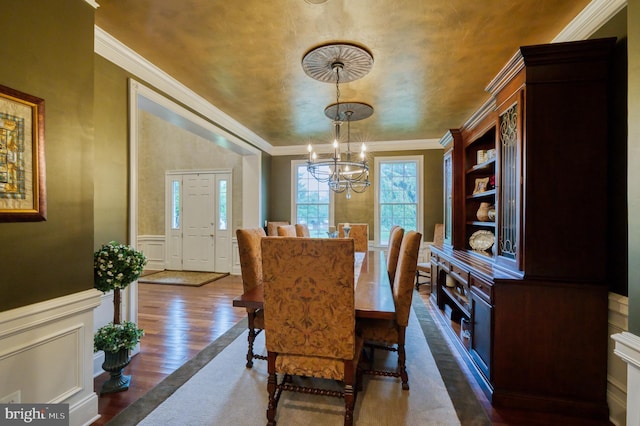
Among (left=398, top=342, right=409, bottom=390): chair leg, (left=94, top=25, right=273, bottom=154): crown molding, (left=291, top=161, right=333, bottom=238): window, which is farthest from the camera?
(left=291, top=161, right=333, bottom=238): window

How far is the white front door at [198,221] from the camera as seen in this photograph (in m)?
6.21

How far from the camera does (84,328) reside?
173cm

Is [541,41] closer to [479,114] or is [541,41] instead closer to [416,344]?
[479,114]

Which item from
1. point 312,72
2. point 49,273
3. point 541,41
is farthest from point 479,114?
point 49,273

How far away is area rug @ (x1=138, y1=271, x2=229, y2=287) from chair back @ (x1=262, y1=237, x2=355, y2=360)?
4036 mm

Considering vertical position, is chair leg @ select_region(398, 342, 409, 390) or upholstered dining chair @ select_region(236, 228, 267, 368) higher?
upholstered dining chair @ select_region(236, 228, 267, 368)

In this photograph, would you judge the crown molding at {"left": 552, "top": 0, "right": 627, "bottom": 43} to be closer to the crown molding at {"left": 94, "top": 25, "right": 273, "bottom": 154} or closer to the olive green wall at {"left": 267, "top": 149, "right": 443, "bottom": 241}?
the olive green wall at {"left": 267, "top": 149, "right": 443, "bottom": 241}

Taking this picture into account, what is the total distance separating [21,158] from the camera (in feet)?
4.67

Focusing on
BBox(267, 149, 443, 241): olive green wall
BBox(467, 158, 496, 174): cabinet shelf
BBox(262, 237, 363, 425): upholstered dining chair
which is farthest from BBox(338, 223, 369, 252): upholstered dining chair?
BBox(262, 237, 363, 425): upholstered dining chair

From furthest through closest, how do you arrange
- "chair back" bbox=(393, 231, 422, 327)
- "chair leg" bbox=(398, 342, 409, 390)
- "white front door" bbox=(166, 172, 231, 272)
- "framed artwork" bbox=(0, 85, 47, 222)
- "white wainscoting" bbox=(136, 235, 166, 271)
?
"white wainscoting" bbox=(136, 235, 166, 271) → "white front door" bbox=(166, 172, 231, 272) → "chair leg" bbox=(398, 342, 409, 390) → "chair back" bbox=(393, 231, 422, 327) → "framed artwork" bbox=(0, 85, 47, 222)

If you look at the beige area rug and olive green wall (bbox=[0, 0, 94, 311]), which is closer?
olive green wall (bbox=[0, 0, 94, 311])

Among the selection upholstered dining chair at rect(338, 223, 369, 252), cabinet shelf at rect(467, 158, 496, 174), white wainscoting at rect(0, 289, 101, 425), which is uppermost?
cabinet shelf at rect(467, 158, 496, 174)

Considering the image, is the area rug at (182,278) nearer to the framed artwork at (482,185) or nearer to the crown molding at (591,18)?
the framed artwork at (482,185)

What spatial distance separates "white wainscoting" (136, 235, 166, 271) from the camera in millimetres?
6509
